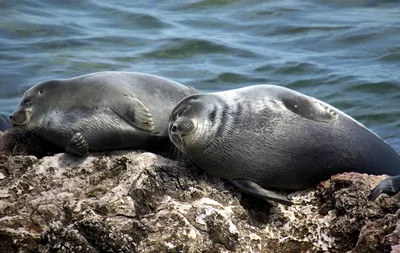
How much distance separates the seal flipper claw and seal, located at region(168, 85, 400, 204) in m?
0.61

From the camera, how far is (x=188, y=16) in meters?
16.7

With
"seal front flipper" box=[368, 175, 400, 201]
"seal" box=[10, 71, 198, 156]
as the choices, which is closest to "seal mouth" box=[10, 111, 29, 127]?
"seal" box=[10, 71, 198, 156]

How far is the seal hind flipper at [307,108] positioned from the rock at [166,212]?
53 cm

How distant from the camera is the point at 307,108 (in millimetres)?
6398

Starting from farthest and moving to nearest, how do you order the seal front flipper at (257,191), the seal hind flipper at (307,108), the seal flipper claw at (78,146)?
1. the seal flipper claw at (78,146)
2. the seal hind flipper at (307,108)
3. the seal front flipper at (257,191)

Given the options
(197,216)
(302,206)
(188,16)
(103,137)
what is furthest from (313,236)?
(188,16)

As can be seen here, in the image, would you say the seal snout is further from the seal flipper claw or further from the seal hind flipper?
the seal hind flipper

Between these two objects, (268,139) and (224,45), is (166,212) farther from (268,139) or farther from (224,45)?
(224,45)

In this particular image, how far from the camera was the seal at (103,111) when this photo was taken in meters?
6.75

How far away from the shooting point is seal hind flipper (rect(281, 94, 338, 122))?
20.9 feet

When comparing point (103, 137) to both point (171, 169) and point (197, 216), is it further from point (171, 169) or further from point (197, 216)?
point (197, 216)

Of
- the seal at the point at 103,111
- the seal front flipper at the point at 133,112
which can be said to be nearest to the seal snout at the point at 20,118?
the seal at the point at 103,111

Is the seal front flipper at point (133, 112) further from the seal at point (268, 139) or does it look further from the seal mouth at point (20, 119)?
the seal mouth at point (20, 119)

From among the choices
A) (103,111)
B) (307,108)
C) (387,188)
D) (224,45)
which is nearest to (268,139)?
(307,108)
